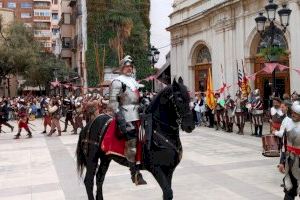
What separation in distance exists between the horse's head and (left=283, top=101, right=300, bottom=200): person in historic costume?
128 cm

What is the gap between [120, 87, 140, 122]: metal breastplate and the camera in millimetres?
6492

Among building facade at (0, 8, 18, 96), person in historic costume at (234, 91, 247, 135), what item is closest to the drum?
person in historic costume at (234, 91, 247, 135)

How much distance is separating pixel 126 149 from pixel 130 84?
925 mm

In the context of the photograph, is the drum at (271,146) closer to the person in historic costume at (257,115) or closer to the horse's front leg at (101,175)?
the horse's front leg at (101,175)

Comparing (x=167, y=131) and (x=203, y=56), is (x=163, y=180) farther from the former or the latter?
(x=203, y=56)

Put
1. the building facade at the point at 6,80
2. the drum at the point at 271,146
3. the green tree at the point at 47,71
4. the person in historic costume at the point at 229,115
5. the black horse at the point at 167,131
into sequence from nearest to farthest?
1. the black horse at the point at 167,131
2. the drum at the point at 271,146
3. the person in historic costume at the point at 229,115
4. the green tree at the point at 47,71
5. the building facade at the point at 6,80

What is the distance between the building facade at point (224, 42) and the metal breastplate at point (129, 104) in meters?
13.1

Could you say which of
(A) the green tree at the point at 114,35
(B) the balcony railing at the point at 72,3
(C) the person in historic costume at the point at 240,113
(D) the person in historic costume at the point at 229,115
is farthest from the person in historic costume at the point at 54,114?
(B) the balcony railing at the point at 72,3

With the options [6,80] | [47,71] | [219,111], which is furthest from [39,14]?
[219,111]

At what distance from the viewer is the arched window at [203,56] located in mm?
26862

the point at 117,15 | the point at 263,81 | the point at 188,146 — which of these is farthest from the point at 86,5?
the point at 188,146

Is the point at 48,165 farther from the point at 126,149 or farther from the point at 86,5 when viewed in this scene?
the point at 86,5

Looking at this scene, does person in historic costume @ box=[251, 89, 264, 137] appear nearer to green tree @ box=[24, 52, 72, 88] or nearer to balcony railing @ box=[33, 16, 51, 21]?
green tree @ box=[24, 52, 72, 88]

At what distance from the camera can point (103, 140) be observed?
7039 mm
